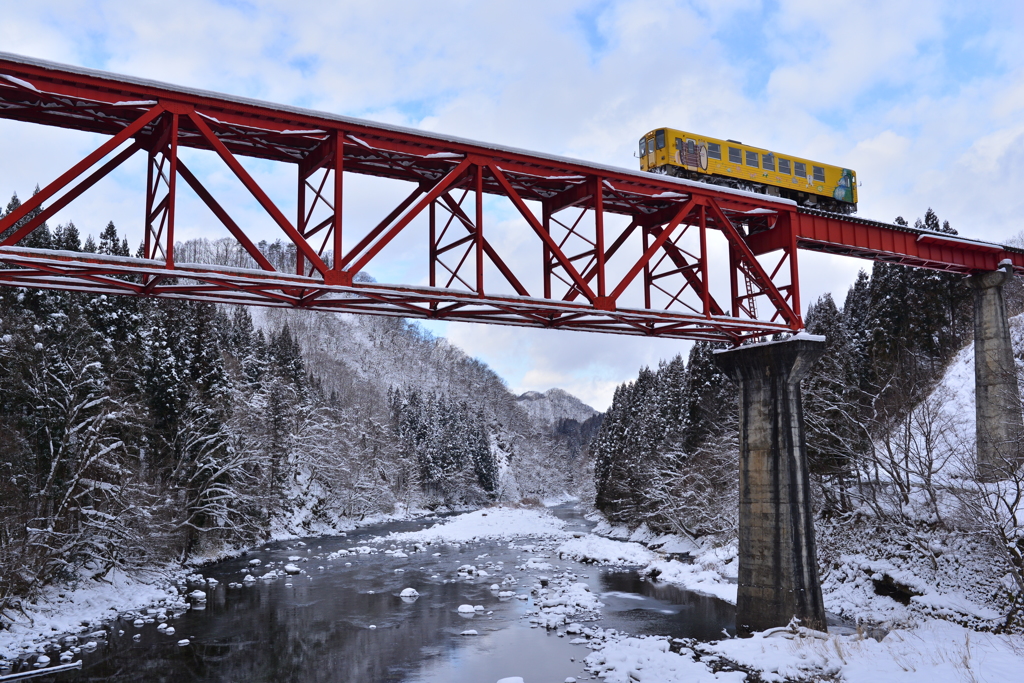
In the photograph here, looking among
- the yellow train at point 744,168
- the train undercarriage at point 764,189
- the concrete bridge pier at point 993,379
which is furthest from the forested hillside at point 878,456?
the yellow train at point 744,168

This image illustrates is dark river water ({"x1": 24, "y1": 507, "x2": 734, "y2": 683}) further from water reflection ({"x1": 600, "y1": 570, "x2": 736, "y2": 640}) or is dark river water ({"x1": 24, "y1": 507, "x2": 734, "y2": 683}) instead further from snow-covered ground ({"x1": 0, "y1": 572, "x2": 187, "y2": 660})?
snow-covered ground ({"x1": 0, "y1": 572, "x2": 187, "y2": 660})

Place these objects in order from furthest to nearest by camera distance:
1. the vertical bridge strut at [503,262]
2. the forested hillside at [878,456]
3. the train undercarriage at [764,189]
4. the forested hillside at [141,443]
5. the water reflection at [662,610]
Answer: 1. the train undercarriage at [764,189]
2. the forested hillside at [141,443]
3. the water reflection at [662,610]
4. the forested hillside at [878,456]
5. the vertical bridge strut at [503,262]

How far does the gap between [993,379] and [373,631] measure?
24.5m

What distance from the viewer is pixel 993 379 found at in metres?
26.9

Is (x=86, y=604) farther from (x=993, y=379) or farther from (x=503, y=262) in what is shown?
(x=993, y=379)

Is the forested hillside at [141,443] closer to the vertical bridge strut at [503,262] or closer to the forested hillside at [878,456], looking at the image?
the vertical bridge strut at [503,262]

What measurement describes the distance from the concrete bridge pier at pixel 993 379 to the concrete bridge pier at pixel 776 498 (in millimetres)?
7895

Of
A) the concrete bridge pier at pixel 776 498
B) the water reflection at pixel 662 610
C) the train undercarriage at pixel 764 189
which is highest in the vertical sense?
the train undercarriage at pixel 764 189

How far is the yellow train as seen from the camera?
94.1 feet

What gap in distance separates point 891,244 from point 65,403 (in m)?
30.8

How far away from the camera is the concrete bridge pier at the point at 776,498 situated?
21203 mm

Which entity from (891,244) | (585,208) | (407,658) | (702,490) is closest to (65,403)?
(407,658)

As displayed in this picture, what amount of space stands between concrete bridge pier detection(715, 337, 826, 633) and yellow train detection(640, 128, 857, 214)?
9.61m

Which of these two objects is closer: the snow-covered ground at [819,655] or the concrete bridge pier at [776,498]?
the snow-covered ground at [819,655]
